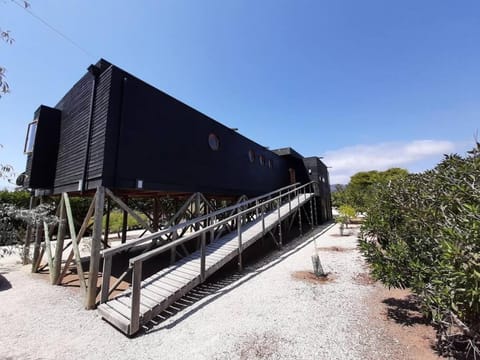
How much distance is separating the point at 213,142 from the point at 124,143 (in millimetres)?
3653

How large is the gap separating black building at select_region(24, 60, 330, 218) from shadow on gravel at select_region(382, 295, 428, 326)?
574 cm

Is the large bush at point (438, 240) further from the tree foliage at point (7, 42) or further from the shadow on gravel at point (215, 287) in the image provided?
the tree foliage at point (7, 42)

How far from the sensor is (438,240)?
2.36 m

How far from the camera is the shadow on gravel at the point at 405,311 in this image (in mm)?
3394

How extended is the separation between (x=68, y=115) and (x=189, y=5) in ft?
17.1

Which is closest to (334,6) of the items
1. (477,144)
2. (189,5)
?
(189,5)

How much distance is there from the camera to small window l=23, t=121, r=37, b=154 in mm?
7000

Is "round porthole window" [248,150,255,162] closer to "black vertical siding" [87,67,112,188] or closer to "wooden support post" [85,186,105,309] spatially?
"black vertical siding" [87,67,112,188]

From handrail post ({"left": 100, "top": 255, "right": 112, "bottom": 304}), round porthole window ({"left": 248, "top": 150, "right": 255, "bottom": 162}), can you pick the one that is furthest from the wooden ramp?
round porthole window ({"left": 248, "top": 150, "right": 255, "bottom": 162})

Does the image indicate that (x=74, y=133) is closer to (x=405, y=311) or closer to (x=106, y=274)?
(x=106, y=274)

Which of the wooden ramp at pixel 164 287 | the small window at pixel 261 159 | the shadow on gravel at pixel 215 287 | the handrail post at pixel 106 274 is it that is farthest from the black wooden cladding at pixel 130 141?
the small window at pixel 261 159

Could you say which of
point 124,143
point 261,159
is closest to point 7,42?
point 124,143

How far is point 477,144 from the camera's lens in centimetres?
250

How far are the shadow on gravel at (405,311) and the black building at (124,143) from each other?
5743mm
